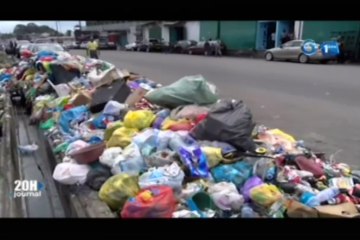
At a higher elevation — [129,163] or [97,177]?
[129,163]

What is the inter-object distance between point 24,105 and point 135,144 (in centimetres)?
511

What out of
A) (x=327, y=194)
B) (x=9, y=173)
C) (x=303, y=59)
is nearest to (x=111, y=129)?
(x=9, y=173)

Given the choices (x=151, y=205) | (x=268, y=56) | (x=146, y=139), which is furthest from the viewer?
(x=268, y=56)

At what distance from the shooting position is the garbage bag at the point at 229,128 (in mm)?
3891

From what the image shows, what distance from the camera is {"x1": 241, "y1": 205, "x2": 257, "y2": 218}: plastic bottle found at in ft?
10.0

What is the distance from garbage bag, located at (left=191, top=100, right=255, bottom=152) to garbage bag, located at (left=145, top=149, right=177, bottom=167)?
446 mm

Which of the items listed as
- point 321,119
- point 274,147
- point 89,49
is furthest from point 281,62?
point 274,147

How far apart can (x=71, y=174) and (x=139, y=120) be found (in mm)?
1170

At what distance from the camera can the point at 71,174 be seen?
3686mm

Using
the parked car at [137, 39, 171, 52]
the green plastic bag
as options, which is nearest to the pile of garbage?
the green plastic bag

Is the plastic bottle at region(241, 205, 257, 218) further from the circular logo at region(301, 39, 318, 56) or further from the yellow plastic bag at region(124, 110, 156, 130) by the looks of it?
the circular logo at region(301, 39, 318, 56)

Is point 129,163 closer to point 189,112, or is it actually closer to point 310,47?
point 189,112
